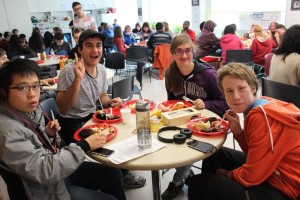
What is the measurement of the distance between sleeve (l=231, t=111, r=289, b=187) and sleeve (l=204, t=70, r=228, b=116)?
0.72 m

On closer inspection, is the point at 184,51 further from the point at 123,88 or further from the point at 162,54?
the point at 162,54

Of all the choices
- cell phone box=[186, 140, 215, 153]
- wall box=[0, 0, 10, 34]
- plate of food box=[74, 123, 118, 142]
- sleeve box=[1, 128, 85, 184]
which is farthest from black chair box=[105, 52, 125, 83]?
wall box=[0, 0, 10, 34]

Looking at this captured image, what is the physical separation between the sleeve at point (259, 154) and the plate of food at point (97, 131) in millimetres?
763

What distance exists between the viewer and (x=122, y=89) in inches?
114

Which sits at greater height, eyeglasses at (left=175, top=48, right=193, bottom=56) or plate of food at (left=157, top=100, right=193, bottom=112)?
eyeglasses at (left=175, top=48, right=193, bottom=56)

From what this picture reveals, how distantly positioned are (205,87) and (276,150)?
0.98 meters

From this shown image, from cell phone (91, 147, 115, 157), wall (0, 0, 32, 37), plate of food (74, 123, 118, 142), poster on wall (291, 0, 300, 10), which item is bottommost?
cell phone (91, 147, 115, 157)

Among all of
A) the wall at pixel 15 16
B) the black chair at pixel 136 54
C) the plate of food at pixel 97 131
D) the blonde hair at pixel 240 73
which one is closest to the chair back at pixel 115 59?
the black chair at pixel 136 54

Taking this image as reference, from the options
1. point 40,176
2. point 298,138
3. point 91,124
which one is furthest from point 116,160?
point 298,138

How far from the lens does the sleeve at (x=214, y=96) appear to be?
2078mm

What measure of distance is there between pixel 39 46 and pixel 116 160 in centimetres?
607

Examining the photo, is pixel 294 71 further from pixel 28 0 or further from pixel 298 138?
pixel 28 0

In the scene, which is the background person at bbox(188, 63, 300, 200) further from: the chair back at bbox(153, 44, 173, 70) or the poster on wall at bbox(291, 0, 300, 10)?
the poster on wall at bbox(291, 0, 300, 10)

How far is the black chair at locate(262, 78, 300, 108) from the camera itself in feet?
6.89
